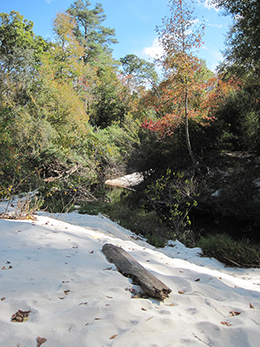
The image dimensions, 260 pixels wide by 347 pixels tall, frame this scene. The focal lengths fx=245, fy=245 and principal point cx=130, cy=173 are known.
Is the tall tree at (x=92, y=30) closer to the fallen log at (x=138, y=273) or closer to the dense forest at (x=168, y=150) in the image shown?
the dense forest at (x=168, y=150)

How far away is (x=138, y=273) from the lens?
256 centimetres

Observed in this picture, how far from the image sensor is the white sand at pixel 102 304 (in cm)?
161

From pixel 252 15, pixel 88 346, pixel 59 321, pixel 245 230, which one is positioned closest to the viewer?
pixel 88 346

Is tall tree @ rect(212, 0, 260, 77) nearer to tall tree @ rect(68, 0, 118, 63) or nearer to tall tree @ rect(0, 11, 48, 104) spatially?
tall tree @ rect(0, 11, 48, 104)

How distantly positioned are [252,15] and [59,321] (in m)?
7.94

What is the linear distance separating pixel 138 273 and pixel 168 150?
8374mm

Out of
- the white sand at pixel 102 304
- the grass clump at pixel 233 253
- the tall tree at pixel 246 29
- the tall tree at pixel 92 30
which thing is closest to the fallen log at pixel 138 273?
the white sand at pixel 102 304

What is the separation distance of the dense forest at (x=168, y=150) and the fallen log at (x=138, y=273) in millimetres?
2736

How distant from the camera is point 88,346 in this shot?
150 cm

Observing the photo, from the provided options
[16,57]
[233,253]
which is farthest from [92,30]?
[233,253]

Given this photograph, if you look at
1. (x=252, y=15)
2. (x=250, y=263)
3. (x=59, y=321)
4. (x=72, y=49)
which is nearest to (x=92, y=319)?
(x=59, y=321)

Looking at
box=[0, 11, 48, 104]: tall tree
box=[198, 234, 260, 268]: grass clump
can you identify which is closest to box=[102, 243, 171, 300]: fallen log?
Answer: box=[198, 234, 260, 268]: grass clump

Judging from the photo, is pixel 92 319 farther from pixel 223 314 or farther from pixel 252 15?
pixel 252 15

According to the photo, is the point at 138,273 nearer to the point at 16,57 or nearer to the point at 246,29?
the point at 246,29
